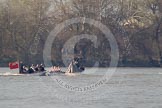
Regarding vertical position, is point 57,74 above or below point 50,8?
below

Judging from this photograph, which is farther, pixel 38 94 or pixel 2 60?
pixel 2 60

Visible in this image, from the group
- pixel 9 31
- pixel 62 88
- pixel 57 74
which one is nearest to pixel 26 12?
pixel 9 31

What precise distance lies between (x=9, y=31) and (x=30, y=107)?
200ft

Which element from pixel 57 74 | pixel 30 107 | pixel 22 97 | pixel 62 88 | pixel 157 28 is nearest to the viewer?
pixel 30 107

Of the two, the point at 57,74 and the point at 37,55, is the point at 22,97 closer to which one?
the point at 57,74

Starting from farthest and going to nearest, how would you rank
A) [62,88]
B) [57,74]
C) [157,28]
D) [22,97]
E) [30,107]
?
[157,28] < [57,74] < [62,88] < [22,97] < [30,107]

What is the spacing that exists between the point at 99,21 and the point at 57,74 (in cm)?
3425

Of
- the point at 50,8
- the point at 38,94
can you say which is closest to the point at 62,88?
the point at 38,94

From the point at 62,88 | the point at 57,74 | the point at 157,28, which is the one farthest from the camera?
the point at 157,28

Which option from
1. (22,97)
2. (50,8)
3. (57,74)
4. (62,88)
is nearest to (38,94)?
(22,97)

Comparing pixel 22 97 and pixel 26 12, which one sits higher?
pixel 26 12

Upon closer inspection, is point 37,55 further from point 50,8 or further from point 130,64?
point 130,64

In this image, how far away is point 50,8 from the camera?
9150 centimetres

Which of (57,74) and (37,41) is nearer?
(57,74)
